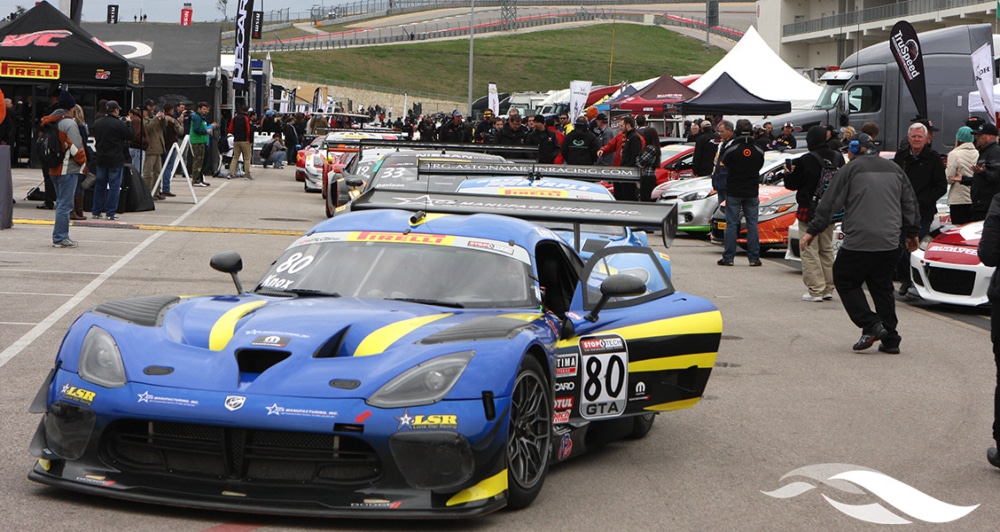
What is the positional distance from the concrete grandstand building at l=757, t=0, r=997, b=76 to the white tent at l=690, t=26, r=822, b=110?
70.8ft

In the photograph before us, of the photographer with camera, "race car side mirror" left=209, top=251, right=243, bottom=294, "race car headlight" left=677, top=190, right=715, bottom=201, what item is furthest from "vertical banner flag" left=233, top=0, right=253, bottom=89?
"race car side mirror" left=209, top=251, right=243, bottom=294

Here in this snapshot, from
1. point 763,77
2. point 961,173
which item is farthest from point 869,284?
point 763,77

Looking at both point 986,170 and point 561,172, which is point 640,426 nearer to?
point 561,172

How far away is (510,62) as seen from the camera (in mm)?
138250

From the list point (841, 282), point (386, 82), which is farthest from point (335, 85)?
point (841, 282)

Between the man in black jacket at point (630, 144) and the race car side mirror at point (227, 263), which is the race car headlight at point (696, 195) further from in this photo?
the race car side mirror at point (227, 263)

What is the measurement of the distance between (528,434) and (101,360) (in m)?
1.84

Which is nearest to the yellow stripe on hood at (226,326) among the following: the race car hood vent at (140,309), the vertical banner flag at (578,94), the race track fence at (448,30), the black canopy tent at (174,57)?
the race car hood vent at (140,309)

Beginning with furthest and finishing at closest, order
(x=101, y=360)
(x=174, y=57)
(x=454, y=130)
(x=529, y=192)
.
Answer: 1. (x=174, y=57)
2. (x=454, y=130)
3. (x=529, y=192)
4. (x=101, y=360)

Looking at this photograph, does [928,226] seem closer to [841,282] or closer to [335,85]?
[841,282]

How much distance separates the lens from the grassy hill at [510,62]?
5010 inches

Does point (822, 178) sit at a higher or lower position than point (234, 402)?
higher

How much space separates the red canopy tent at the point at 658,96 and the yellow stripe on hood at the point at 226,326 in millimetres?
29465

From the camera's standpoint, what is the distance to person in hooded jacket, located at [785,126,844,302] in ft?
48.0
